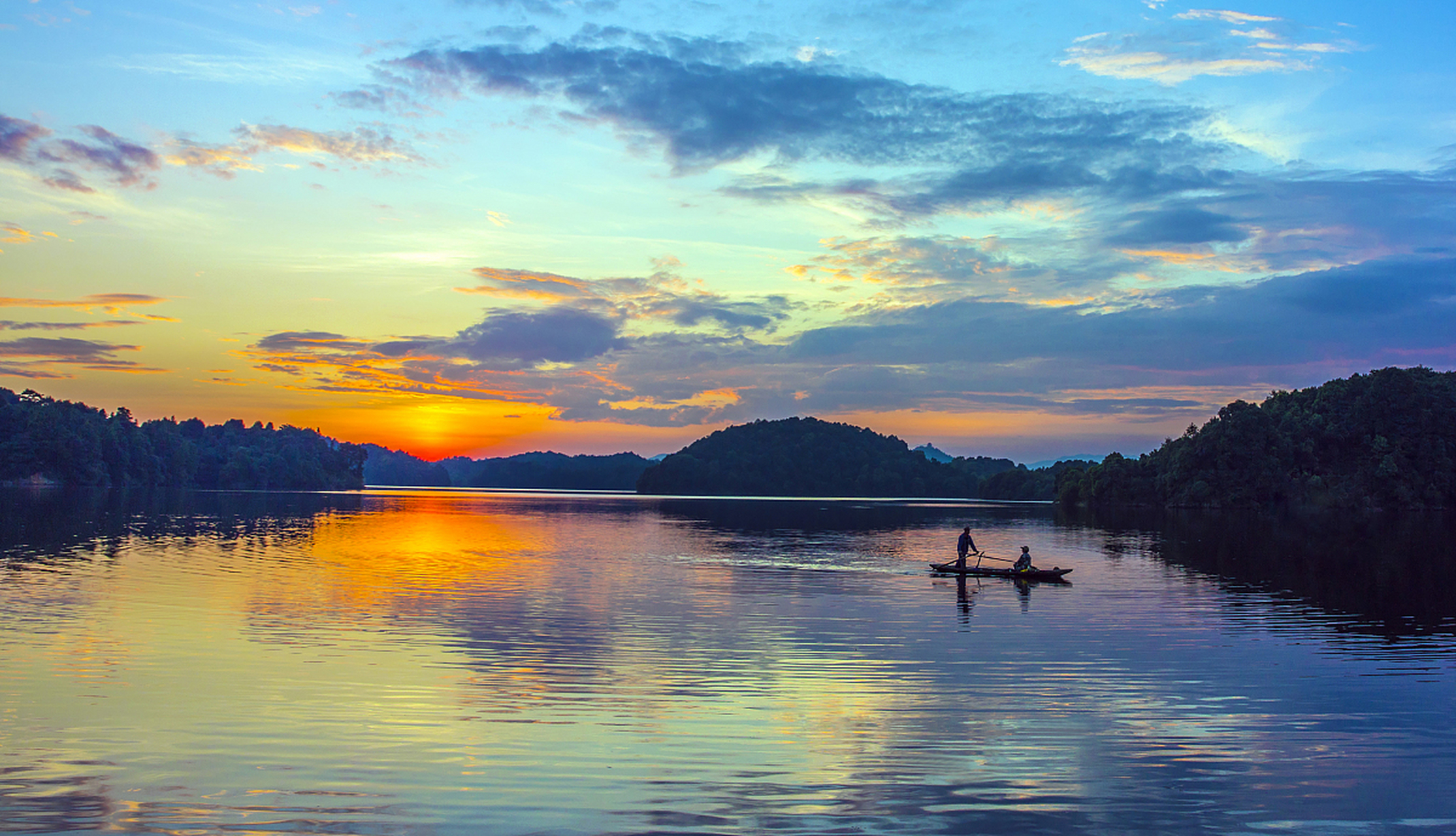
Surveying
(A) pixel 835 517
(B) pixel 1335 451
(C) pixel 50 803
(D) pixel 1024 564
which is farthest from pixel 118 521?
(B) pixel 1335 451

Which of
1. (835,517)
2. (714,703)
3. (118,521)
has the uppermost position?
(118,521)

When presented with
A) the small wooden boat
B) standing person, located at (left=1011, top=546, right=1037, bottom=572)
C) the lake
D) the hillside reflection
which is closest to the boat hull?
the small wooden boat

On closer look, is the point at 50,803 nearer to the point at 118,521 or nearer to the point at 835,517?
the point at 118,521

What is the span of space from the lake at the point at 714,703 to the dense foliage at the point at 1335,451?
351 feet

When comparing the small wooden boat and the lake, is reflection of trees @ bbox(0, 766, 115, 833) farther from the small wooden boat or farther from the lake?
the small wooden boat

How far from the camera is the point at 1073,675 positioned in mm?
21609

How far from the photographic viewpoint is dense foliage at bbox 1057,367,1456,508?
134 metres

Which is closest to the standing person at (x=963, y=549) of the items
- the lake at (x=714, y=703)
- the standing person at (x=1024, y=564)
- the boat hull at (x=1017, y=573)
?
the boat hull at (x=1017, y=573)

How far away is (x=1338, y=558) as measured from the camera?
186 ft

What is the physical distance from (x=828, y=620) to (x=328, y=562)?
30.4m

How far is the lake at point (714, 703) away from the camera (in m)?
12.2

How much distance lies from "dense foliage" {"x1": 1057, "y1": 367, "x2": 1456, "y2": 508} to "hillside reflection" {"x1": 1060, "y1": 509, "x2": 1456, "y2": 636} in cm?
1810

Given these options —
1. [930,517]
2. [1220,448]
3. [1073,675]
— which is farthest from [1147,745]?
[1220,448]

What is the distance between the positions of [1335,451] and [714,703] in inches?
6103
